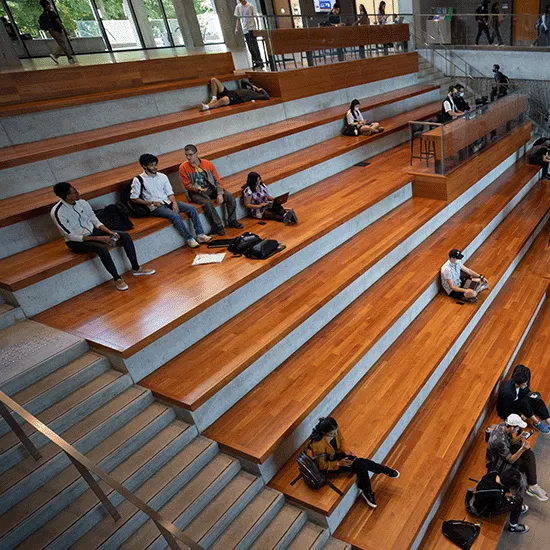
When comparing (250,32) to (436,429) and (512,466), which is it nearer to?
(436,429)

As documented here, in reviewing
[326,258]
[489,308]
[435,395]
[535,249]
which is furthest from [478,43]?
[435,395]

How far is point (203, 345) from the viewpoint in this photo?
12.4 ft

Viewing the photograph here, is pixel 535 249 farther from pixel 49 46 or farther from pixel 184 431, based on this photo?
pixel 49 46

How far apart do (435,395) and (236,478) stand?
7.54 feet

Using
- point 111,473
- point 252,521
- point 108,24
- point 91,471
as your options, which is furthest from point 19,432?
point 108,24

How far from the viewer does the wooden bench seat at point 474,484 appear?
11.3ft

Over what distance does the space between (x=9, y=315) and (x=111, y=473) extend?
65.7 inches

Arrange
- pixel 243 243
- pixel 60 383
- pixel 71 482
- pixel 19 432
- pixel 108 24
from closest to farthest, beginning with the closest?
pixel 19 432 → pixel 71 482 → pixel 60 383 → pixel 243 243 → pixel 108 24

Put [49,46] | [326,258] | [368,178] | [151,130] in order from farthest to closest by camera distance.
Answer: [49,46] → [368,178] → [151,130] → [326,258]

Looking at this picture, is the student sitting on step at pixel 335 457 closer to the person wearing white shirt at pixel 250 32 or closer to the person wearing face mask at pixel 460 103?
the person wearing white shirt at pixel 250 32

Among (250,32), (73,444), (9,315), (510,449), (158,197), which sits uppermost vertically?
(250,32)

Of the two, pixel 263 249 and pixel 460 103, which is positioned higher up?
pixel 460 103

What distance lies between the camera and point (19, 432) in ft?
8.61

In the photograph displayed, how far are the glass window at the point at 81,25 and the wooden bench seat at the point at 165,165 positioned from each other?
612 centimetres
